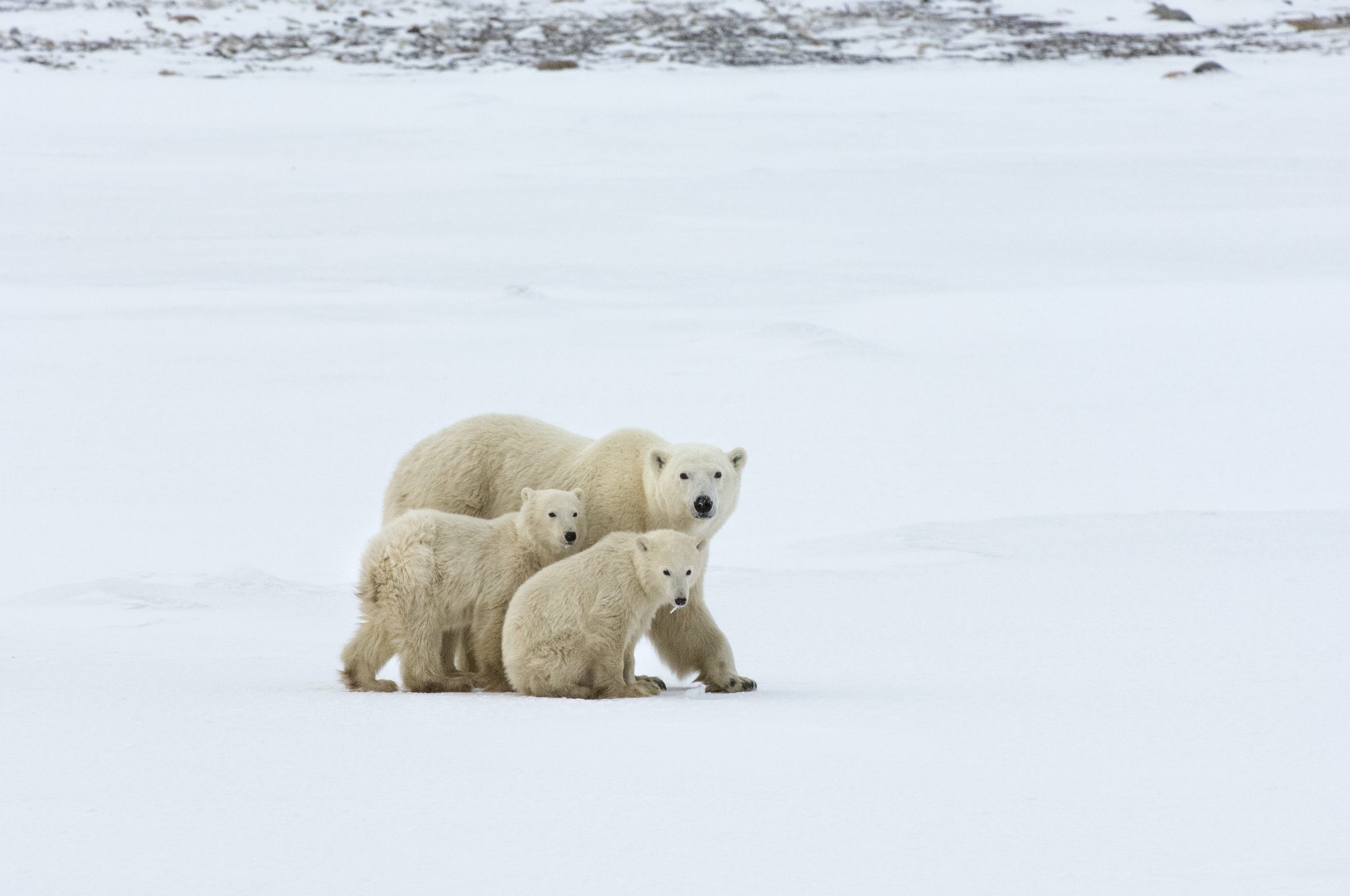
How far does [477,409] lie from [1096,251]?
29.5ft

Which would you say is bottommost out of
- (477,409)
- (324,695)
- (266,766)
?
(477,409)

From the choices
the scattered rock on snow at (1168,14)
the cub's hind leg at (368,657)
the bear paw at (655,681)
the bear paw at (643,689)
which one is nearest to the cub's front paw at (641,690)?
the bear paw at (643,689)

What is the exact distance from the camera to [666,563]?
5.21m

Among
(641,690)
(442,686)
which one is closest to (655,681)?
(641,690)

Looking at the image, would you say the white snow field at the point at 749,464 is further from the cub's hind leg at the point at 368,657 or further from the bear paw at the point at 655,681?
the bear paw at the point at 655,681

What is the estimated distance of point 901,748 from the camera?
160 inches

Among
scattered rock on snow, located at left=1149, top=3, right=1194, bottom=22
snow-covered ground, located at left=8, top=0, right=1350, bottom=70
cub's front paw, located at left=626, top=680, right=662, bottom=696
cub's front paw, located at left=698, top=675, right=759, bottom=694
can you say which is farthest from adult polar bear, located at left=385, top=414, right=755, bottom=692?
scattered rock on snow, located at left=1149, top=3, right=1194, bottom=22

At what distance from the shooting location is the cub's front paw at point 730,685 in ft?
18.2

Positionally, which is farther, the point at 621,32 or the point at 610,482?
the point at 621,32

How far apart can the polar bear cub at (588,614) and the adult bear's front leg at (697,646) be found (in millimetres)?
→ 301

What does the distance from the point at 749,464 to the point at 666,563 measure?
514cm

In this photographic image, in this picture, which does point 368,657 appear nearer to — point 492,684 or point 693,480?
point 492,684

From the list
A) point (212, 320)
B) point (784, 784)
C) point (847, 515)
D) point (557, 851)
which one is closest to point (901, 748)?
point (784, 784)

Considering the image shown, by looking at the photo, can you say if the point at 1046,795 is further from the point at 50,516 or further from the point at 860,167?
the point at 860,167
